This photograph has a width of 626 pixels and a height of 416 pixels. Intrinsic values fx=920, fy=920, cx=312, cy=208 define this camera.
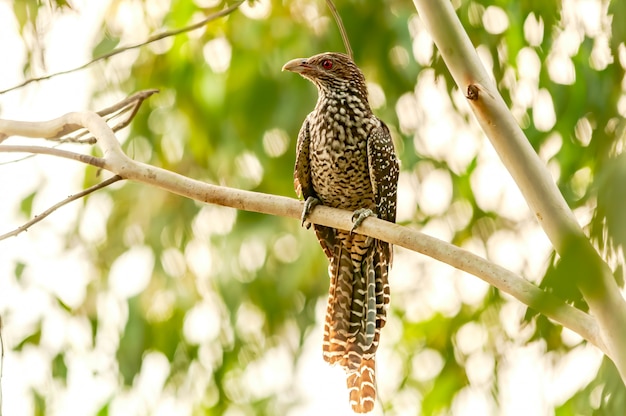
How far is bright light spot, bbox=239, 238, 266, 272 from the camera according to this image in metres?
5.47

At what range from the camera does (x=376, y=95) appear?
17.5 feet

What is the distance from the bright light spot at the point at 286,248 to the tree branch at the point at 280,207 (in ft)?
6.76

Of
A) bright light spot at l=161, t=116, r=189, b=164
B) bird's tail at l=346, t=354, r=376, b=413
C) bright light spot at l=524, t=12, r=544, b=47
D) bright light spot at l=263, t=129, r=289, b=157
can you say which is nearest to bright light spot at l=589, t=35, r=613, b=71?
bright light spot at l=524, t=12, r=544, b=47

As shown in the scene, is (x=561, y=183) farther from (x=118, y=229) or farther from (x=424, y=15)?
(x=118, y=229)

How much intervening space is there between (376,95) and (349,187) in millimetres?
1547

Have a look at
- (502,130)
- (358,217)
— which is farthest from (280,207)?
(502,130)

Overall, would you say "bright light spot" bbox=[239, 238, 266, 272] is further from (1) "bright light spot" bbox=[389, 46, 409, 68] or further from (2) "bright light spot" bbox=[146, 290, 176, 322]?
(1) "bright light spot" bbox=[389, 46, 409, 68]

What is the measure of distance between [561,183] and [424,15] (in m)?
1.76

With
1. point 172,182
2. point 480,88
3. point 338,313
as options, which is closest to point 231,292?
point 338,313

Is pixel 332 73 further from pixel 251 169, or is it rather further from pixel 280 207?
pixel 251 169

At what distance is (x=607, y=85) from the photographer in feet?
11.2

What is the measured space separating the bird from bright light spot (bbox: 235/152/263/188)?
1.52 meters

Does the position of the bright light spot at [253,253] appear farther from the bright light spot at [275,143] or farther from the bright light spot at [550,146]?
the bright light spot at [550,146]

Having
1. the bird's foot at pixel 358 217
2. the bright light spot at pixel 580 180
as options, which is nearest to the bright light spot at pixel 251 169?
the bright light spot at pixel 580 180
